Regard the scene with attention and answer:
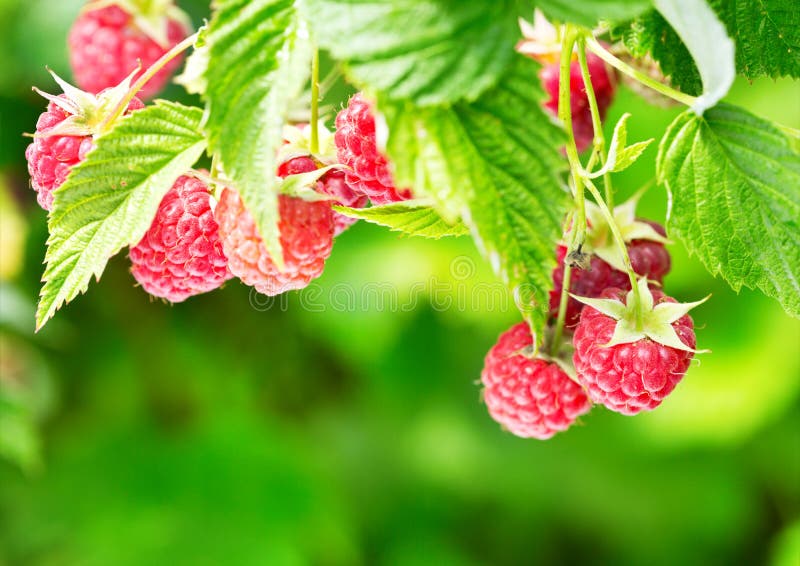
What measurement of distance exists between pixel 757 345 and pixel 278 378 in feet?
4.63

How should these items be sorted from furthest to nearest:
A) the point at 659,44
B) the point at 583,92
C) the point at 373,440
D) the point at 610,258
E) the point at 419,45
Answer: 1. the point at 373,440
2. the point at 583,92
3. the point at 610,258
4. the point at 659,44
5. the point at 419,45

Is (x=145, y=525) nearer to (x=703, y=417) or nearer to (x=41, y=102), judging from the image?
(x=41, y=102)

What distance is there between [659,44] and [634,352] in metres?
0.28

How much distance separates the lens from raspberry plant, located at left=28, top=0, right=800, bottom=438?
573mm

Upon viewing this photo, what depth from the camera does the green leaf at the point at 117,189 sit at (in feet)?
Answer: 2.43

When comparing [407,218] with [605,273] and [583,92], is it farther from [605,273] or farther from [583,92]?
[583,92]

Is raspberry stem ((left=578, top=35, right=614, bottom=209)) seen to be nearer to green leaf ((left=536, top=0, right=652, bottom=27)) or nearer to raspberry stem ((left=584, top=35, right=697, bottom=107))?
raspberry stem ((left=584, top=35, right=697, bottom=107))

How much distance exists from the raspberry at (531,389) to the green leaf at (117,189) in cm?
42

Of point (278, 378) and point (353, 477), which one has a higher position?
point (278, 378)

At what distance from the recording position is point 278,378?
2898 millimetres

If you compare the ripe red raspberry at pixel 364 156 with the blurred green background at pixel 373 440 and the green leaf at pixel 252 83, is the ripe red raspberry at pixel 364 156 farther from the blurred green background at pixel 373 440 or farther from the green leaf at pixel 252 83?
the blurred green background at pixel 373 440

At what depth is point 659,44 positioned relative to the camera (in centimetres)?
82

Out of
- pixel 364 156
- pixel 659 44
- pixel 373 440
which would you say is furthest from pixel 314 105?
pixel 373 440

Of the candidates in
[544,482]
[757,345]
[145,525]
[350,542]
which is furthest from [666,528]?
[145,525]
